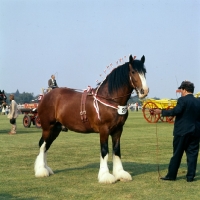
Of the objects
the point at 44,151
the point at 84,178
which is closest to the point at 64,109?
the point at 44,151

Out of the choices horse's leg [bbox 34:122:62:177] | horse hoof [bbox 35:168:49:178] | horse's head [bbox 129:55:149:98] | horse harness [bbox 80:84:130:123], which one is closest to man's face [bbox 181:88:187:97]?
horse's head [bbox 129:55:149:98]

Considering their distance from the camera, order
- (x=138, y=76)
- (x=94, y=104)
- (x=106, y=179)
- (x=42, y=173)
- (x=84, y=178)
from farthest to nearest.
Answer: (x=42, y=173), (x=94, y=104), (x=84, y=178), (x=138, y=76), (x=106, y=179)

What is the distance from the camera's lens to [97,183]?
768 cm

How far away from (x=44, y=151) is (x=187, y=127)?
10.4 feet

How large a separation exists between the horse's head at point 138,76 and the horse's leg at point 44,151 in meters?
2.22

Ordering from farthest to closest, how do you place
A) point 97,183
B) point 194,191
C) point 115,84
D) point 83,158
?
point 83,158, point 115,84, point 97,183, point 194,191

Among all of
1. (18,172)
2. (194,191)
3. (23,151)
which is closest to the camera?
(194,191)

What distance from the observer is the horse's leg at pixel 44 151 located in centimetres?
847

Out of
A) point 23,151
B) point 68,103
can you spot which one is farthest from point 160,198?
point 23,151

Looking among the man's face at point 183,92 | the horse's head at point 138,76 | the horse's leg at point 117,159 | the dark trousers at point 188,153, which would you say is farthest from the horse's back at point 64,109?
the man's face at point 183,92

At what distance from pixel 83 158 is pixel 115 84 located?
10.9ft

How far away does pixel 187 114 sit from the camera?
7.71 metres

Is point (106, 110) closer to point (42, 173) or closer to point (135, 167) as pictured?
point (42, 173)

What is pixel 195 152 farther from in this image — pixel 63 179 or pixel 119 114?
pixel 63 179
